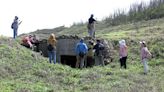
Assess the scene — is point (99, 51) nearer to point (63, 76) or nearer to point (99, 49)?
point (99, 49)

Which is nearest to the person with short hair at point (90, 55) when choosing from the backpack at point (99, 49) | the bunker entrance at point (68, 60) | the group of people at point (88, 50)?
the group of people at point (88, 50)

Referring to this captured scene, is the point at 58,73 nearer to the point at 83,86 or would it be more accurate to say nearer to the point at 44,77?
the point at 44,77

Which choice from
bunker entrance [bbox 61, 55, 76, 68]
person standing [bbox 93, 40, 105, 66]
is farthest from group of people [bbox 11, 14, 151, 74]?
bunker entrance [bbox 61, 55, 76, 68]

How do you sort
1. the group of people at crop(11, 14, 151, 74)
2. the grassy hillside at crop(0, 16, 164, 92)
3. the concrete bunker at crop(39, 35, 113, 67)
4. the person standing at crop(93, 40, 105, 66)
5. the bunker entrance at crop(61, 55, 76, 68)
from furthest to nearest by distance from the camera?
the bunker entrance at crop(61, 55, 76, 68), the concrete bunker at crop(39, 35, 113, 67), the person standing at crop(93, 40, 105, 66), the group of people at crop(11, 14, 151, 74), the grassy hillside at crop(0, 16, 164, 92)

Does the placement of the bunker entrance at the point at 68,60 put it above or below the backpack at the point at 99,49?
below

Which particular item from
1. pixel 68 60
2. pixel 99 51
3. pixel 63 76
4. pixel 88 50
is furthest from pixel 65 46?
pixel 63 76

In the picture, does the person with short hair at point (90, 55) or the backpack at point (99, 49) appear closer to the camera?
the backpack at point (99, 49)

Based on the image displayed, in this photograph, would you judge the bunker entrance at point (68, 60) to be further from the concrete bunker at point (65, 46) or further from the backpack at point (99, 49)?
the backpack at point (99, 49)

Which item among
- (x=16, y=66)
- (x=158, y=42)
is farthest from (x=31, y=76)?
(x=158, y=42)

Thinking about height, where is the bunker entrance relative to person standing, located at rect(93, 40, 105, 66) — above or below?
below

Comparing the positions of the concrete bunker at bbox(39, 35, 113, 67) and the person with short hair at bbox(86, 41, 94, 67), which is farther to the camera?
the concrete bunker at bbox(39, 35, 113, 67)

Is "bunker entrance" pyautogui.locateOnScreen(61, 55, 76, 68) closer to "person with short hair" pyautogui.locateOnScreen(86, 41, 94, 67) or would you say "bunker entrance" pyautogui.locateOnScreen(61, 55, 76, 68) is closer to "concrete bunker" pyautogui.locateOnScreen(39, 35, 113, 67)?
"concrete bunker" pyautogui.locateOnScreen(39, 35, 113, 67)

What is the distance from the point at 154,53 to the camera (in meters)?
28.9

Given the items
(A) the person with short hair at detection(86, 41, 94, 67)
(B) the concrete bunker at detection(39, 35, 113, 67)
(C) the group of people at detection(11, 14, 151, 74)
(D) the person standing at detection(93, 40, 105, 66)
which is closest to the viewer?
(C) the group of people at detection(11, 14, 151, 74)
